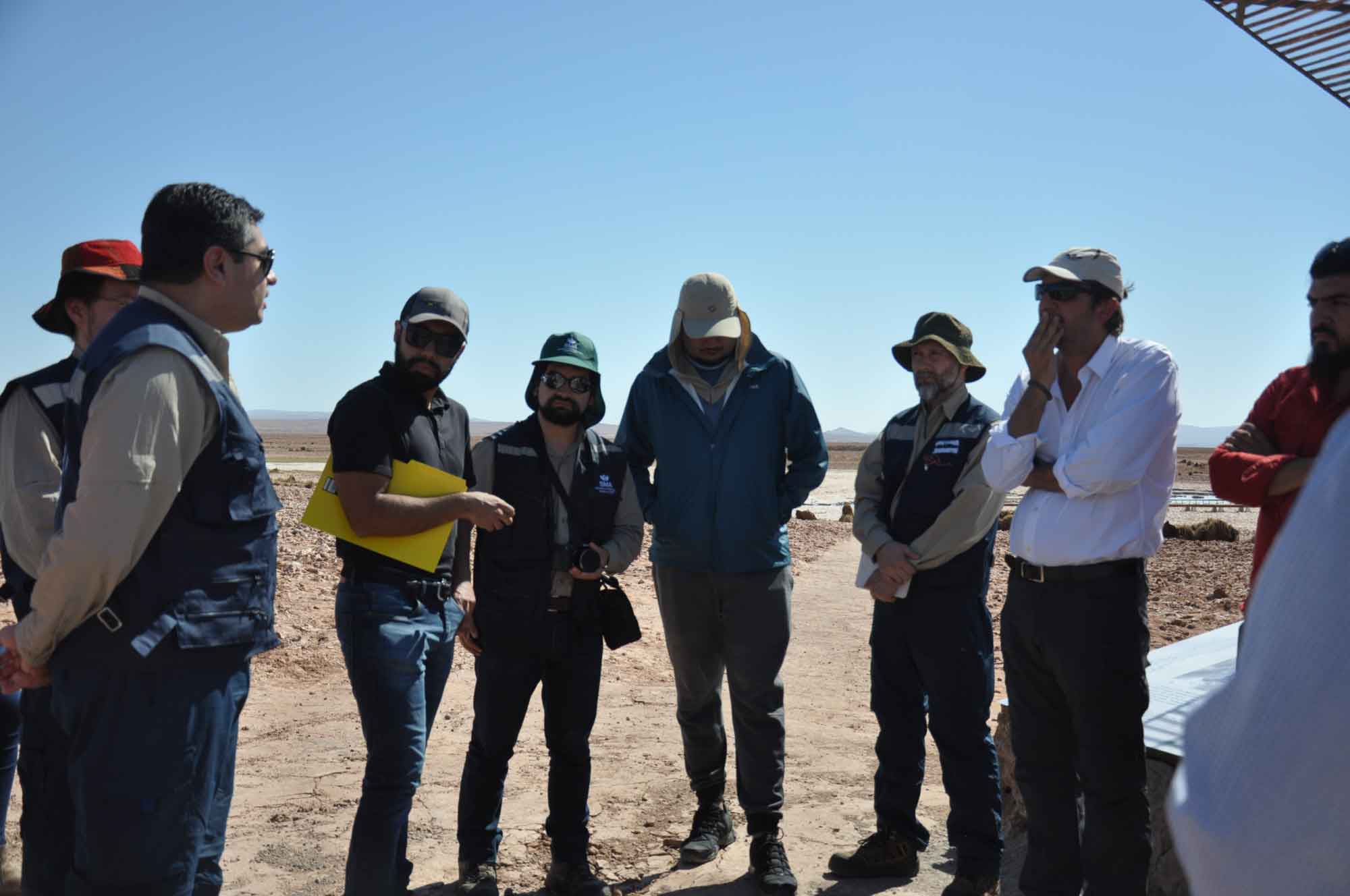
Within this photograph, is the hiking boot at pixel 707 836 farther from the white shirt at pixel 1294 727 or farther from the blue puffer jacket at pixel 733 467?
the white shirt at pixel 1294 727

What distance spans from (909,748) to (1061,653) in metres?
1.26

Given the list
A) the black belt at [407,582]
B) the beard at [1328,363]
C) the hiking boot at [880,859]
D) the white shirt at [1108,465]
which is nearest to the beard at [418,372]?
the black belt at [407,582]

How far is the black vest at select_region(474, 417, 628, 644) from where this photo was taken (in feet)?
13.3

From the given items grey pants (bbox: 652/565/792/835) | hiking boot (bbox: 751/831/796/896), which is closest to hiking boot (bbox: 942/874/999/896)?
hiking boot (bbox: 751/831/796/896)

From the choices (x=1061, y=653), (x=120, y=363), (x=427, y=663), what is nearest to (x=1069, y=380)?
(x=1061, y=653)

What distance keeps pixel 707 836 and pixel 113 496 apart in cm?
311

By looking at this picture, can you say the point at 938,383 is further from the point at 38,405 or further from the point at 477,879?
the point at 38,405

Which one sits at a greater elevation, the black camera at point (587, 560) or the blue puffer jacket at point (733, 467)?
the blue puffer jacket at point (733, 467)

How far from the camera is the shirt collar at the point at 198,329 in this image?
2535 millimetres

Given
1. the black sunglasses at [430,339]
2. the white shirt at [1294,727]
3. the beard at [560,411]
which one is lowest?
Result: the white shirt at [1294,727]

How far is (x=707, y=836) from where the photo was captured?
178 inches

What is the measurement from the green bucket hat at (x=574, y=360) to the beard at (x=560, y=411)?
90mm

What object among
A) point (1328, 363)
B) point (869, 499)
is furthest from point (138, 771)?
point (1328, 363)

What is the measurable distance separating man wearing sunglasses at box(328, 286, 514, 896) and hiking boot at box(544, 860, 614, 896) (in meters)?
0.66
